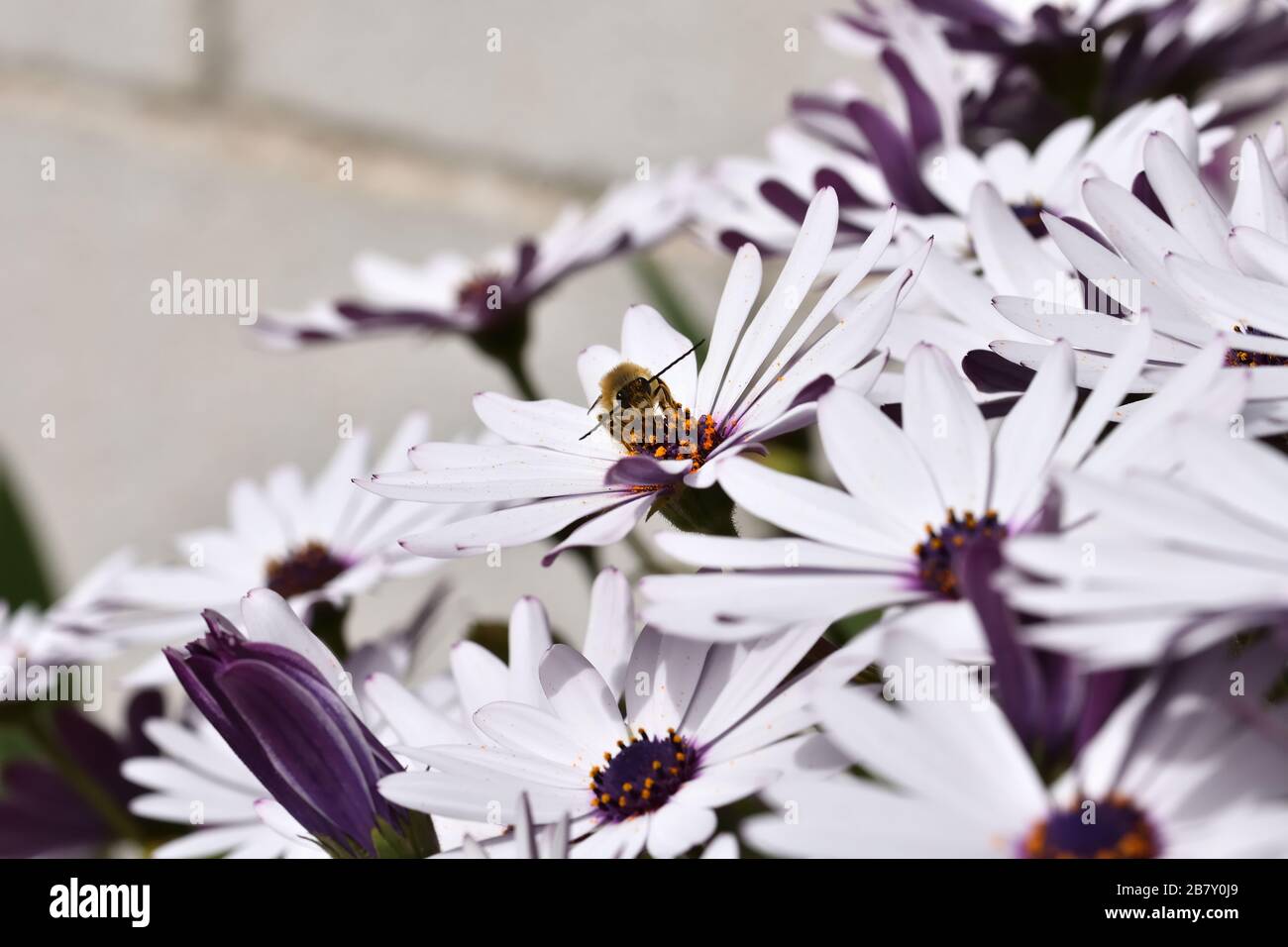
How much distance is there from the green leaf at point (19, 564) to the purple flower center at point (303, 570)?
7.4 inches

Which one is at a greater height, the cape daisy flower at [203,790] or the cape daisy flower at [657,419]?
the cape daisy flower at [657,419]

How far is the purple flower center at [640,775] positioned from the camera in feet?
0.58

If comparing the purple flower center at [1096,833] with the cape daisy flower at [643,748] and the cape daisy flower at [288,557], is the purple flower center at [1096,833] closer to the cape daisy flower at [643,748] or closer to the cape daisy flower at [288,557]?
the cape daisy flower at [643,748]

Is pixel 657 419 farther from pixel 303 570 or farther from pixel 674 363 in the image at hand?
pixel 303 570

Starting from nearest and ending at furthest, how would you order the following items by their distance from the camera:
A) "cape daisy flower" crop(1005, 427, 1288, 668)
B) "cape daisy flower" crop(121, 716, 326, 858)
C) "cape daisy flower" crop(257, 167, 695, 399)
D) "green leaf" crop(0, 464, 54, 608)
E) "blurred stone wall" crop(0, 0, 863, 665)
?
"cape daisy flower" crop(1005, 427, 1288, 668), "cape daisy flower" crop(121, 716, 326, 858), "cape daisy flower" crop(257, 167, 695, 399), "green leaf" crop(0, 464, 54, 608), "blurred stone wall" crop(0, 0, 863, 665)

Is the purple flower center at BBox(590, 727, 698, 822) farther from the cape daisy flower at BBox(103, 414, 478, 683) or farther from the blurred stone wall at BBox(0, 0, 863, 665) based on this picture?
the blurred stone wall at BBox(0, 0, 863, 665)

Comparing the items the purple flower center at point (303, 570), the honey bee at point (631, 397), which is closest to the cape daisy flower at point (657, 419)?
the honey bee at point (631, 397)

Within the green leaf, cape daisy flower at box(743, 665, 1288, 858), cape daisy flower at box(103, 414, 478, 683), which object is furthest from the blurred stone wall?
cape daisy flower at box(743, 665, 1288, 858)

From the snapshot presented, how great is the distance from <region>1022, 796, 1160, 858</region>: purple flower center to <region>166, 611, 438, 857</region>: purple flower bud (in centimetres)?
9

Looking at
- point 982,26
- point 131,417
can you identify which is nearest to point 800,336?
point 982,26

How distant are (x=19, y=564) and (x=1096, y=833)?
0.44 metres

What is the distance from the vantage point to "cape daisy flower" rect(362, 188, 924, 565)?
175mm

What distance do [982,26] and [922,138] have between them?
1.3 inches
